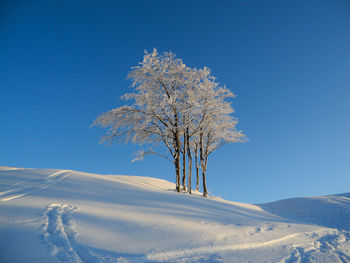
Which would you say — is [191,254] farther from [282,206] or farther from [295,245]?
[282,206]

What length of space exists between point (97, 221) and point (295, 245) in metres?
3.98

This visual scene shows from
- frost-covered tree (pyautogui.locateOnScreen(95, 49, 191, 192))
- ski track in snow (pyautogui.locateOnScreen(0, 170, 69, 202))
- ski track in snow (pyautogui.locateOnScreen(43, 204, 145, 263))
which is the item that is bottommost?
ski track in snow (pyautogui.locateOnScreen(43, 204, 145, 263))

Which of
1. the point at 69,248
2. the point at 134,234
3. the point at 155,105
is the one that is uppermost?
the point at 155,105

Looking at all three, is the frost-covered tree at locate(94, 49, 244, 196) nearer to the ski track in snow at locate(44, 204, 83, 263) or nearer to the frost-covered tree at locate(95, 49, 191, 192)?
the frost-covered tree at locate(95, 49, 191, 192)

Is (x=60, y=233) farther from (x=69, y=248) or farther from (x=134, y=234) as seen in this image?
(x=134, y=234)

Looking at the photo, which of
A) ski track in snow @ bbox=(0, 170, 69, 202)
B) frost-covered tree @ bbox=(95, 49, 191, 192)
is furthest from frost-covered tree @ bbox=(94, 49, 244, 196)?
ski track in snow @ bbox=(0, 170, 69, 202)

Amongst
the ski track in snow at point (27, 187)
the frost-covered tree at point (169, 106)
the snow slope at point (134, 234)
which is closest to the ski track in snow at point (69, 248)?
the snow slope at point (134, 234)

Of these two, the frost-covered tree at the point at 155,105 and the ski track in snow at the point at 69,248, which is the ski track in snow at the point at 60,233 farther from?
the frost-covered tree at the point at 155,105

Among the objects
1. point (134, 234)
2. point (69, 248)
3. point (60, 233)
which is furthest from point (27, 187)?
point (134, 234)

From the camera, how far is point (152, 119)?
13820 mm

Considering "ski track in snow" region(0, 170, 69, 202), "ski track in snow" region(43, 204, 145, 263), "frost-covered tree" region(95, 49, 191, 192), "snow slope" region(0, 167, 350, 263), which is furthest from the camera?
"frost-covered tree" region(95, 49, 191, 192)

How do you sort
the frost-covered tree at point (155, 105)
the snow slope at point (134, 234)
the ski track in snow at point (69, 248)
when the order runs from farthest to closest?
the frost-covered tree at point (155, 105) → the snow slope at point (134, 234) → the ski track in snow at point (69, 248)

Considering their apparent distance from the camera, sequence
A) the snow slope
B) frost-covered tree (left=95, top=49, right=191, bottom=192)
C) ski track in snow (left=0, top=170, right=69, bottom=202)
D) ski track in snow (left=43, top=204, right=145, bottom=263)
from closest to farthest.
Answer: ski track in snow (left=43, top=204, right=145, bottom=263), the snow slope, ski track in snow (left=0, top=170, right=69, bottom=202), frost-covered tree (left=95, top=49, right=191, bottom=192)

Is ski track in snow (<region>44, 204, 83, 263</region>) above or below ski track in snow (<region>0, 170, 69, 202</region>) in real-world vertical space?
below
